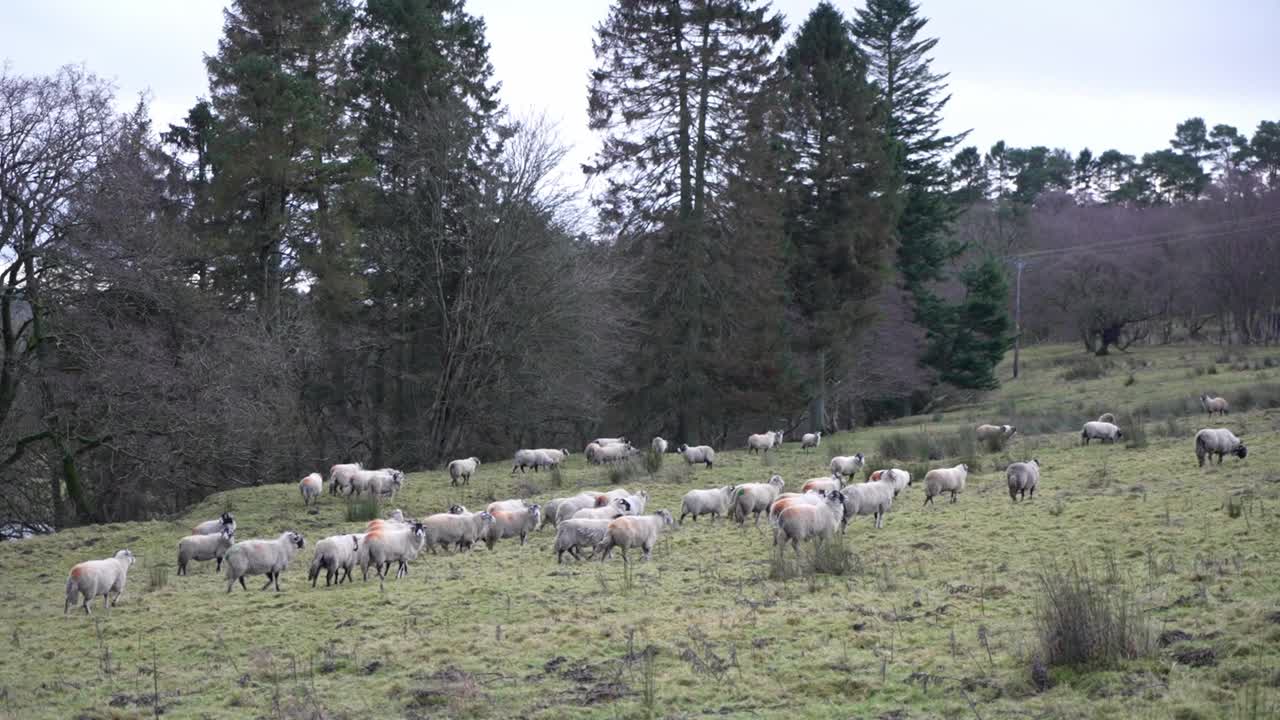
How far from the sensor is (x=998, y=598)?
11312mm

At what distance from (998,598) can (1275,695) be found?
→ 3.98m

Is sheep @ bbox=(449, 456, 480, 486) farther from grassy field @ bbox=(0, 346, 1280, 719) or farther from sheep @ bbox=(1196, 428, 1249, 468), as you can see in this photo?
sheep @ bbox=(1196, 428, 1249, 468)

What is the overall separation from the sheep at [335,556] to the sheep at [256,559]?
48 centimetres

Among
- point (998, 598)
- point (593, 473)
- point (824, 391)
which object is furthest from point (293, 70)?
point (998, 598)

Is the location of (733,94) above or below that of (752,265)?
above

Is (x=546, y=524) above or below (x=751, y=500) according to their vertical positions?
below

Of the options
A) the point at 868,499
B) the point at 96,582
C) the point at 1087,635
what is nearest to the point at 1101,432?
the point at 868,499

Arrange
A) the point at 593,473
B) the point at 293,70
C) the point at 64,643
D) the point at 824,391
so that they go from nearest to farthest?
1. the point at 64,643
2. the point at 593,473
3. the point at 293,70
4. the point at 824,391

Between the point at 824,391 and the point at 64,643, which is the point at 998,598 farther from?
the point at 824,391

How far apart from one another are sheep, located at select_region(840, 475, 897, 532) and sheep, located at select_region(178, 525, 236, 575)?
1008 centimetres

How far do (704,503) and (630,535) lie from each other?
397 cm

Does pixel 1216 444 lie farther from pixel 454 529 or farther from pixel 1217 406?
pixel 454 529

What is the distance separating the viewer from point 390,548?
1502cm

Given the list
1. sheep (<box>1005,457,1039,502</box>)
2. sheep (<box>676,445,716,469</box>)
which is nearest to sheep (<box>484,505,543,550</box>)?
sheep (<box>1005,457,1039,502</box>)
